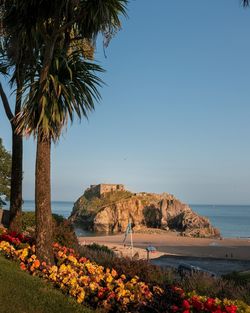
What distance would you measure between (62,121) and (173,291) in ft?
13.6

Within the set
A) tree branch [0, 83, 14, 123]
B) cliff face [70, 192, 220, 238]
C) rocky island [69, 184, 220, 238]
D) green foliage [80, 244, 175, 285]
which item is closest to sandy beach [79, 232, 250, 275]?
green foliage [80, 244, 175, 285]

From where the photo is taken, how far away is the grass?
6266 mm

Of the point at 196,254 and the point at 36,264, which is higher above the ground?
the point at 36,264

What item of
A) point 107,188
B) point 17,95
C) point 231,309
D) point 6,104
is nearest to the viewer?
point 231,309

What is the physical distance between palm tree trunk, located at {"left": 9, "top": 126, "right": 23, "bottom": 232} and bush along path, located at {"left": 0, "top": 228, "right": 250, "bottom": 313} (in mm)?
3082

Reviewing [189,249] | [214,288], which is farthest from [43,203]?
[189,249]

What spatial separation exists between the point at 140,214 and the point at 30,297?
8342cm

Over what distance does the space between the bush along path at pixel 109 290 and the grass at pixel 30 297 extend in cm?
26

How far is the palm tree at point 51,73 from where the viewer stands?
9148 mm

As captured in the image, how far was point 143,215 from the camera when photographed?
89500 millimetres

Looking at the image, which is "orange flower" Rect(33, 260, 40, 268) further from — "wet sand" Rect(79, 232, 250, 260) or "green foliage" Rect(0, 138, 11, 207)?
"green foliage" Rect(0, 138, 11, 207)

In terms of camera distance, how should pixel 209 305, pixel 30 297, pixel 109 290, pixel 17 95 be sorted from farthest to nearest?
pixel 17 95 < pixel 109 290 < pixel 30 297 < pixel 209 305

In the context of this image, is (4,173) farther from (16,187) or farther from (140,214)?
(140,214)

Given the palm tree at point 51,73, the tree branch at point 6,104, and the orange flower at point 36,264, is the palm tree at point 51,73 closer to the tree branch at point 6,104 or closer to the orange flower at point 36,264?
the orange flower at point 36,264
